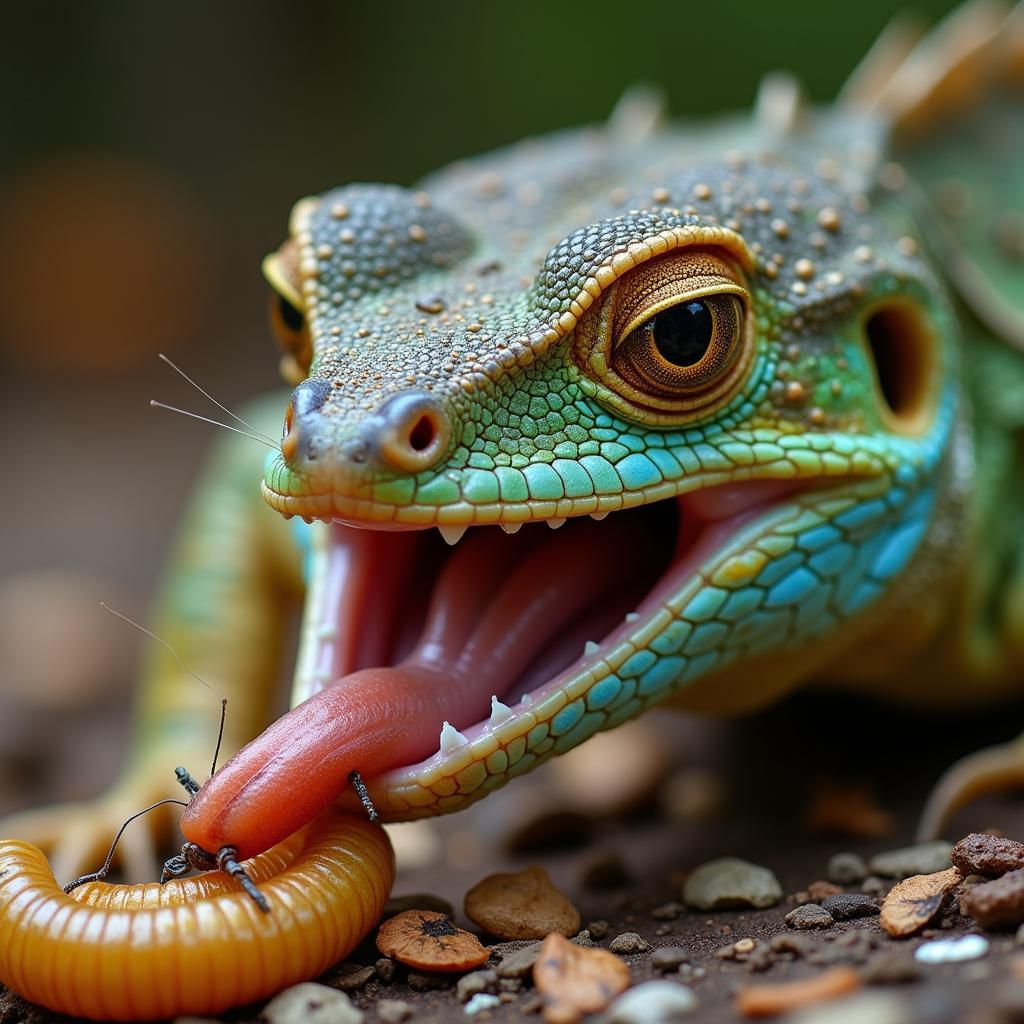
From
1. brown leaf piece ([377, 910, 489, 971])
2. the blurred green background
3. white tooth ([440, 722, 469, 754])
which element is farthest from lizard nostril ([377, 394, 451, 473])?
the blurred green background

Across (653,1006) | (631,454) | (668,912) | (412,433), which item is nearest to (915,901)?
(668,912)

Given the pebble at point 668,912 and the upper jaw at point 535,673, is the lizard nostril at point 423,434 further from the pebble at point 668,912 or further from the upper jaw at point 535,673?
the pebble at point 668,912

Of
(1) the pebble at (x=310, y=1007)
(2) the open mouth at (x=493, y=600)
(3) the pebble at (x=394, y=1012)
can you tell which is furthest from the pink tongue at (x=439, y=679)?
(3) the pebble at (x=394, y=1012)

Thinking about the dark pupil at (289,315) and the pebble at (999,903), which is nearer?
the pebble at (999,903)

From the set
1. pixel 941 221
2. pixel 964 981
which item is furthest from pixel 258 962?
pixel 941 221

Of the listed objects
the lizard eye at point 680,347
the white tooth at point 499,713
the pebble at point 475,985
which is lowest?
the pebble at point 475,985

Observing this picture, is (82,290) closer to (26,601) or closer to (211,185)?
(211,185)

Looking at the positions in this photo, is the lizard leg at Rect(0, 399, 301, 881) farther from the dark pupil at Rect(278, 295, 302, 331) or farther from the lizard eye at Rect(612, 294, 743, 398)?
the lizard eye at Rect(612, 294, 743, 398)
